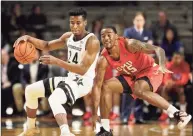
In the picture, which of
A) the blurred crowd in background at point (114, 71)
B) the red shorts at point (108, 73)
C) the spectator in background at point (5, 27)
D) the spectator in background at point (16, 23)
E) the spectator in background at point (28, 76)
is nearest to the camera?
the red shorts at point (108, 73)

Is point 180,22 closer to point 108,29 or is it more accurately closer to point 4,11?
point 4,11

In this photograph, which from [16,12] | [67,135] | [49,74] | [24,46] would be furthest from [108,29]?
[16,12]

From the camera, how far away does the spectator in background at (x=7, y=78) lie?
11.0 metres

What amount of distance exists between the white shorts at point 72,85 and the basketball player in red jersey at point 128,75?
1.56 ft

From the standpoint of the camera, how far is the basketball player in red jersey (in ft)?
22.9

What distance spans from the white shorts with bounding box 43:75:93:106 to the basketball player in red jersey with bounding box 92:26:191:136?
0.47 metres

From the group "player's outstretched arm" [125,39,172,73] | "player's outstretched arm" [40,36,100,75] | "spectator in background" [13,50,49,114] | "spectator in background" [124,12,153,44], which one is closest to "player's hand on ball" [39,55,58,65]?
"player's outstretched arm" [40,36,100,75]

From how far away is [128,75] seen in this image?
729cm

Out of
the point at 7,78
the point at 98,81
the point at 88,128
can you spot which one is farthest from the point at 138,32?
the point at 7,78

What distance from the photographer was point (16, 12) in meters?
12.6

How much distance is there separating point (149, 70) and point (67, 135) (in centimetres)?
177

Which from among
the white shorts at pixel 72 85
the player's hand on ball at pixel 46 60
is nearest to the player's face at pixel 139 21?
the white shorts at pixel 72 85

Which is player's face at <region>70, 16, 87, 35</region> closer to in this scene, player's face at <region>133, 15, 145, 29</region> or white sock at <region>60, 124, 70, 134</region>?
white sock at <region>60, 124, 70, 134</region>

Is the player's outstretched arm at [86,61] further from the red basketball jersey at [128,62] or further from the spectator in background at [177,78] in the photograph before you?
the spectator in background at [177,78]
